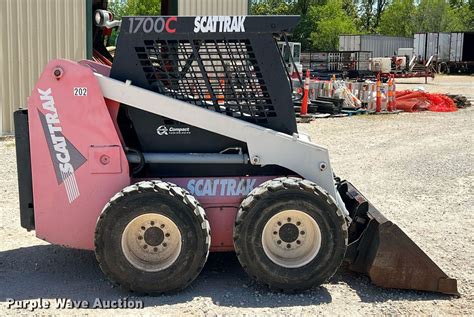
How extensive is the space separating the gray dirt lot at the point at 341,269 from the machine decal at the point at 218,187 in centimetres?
78

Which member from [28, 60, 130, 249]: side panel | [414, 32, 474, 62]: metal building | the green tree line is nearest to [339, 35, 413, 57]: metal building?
[414, 32, 474, 62]: metal building

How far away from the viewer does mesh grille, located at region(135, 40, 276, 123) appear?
5332 mm

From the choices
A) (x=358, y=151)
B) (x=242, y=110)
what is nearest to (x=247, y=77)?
(x=242, y=110)

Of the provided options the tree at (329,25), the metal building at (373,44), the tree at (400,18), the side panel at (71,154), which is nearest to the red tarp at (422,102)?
the side panel at (71,154)

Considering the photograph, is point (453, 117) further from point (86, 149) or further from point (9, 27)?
point (86, 149)

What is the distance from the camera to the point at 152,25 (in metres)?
5.24

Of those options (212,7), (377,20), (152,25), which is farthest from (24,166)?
(377,20)

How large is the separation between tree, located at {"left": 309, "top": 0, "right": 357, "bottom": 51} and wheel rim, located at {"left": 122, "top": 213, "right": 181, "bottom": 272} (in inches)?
2680

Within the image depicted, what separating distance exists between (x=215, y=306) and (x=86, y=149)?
167 cm

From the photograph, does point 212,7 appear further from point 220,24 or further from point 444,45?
point 444,45

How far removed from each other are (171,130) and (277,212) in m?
1.20

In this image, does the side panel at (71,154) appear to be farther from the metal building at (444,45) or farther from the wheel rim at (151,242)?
the metal building at (444,45)

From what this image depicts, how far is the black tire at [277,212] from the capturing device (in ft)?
16.4

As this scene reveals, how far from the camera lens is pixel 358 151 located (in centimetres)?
Answer: 1338
